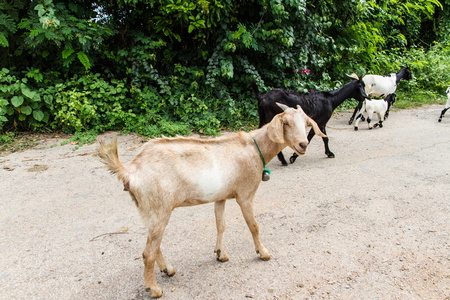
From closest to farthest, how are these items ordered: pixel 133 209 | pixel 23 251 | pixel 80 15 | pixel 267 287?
pixel 267 287 → pixel 23 251 → pixel 133 209 → pixel 80 15

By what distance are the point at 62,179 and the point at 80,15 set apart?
4.10 metres

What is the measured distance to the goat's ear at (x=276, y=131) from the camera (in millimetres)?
2811

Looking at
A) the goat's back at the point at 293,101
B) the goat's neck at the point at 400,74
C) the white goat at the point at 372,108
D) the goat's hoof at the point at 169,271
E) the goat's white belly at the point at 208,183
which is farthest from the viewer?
the goat's neck at the point at 400,74

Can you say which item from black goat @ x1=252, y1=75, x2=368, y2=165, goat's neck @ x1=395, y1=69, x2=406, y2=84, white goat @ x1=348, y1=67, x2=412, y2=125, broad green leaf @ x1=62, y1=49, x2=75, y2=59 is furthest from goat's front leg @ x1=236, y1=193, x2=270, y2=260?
goat's neck @ x1=395, y1=69, x2=406, y2=84

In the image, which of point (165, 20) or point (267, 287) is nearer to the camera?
point (267, 287)

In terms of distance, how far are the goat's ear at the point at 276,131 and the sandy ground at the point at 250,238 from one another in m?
1.27

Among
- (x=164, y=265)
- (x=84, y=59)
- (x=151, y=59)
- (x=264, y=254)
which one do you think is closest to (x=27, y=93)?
(x=84, y=59)

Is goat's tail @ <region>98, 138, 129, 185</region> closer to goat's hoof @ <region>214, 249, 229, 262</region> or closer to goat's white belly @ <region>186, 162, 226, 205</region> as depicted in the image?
goat's white belly @ <region>186, 162, 226, 205</region>

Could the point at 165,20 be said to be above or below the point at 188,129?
above

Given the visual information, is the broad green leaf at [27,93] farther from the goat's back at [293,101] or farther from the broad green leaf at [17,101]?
the goat's back at [293,101]

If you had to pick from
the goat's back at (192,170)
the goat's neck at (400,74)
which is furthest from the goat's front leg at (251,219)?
the goat's neck at (400,74)

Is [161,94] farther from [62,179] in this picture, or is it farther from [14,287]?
[14,287]

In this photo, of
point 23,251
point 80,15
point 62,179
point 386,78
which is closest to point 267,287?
point 23,251

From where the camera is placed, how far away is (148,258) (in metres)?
2.52
